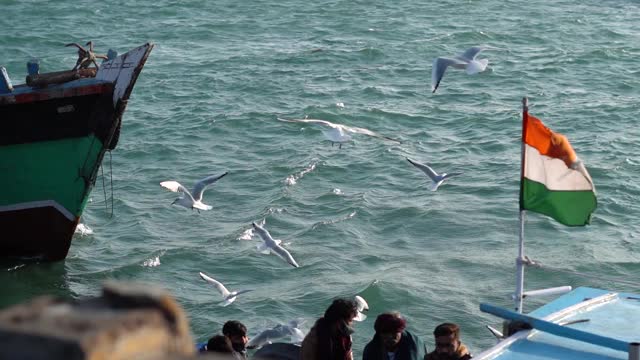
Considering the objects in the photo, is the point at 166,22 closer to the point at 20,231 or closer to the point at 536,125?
the point at 20,231

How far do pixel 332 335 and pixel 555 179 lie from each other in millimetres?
1437

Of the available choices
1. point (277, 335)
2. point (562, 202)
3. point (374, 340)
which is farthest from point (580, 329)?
point (277, 335)

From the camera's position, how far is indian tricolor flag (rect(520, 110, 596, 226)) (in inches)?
230

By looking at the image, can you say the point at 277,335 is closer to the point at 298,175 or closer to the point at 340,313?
the point at 340,313

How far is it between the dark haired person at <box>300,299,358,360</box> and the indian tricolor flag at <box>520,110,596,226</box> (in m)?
1.26

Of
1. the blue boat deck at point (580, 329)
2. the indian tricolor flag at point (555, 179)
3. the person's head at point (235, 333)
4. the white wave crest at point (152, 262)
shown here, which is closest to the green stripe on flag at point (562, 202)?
A: the indian tricolor flag at point (555, 179)

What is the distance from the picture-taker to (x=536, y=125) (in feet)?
18.9

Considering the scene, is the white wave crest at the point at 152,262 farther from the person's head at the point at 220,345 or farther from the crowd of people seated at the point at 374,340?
the person's head at the point at 220,345

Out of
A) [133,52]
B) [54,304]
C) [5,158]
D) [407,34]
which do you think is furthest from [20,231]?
[407,34]

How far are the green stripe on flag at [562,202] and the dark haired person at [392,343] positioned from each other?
3.54 feet

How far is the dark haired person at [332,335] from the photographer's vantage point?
523 cm

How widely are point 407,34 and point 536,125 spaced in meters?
19.4

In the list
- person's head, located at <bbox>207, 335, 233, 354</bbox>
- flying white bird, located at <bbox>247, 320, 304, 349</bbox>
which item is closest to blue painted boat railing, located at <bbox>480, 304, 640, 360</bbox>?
person's head, located at <bbox>207, 335, 233, 354</bbox>

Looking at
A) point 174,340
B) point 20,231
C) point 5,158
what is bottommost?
point 20,231
